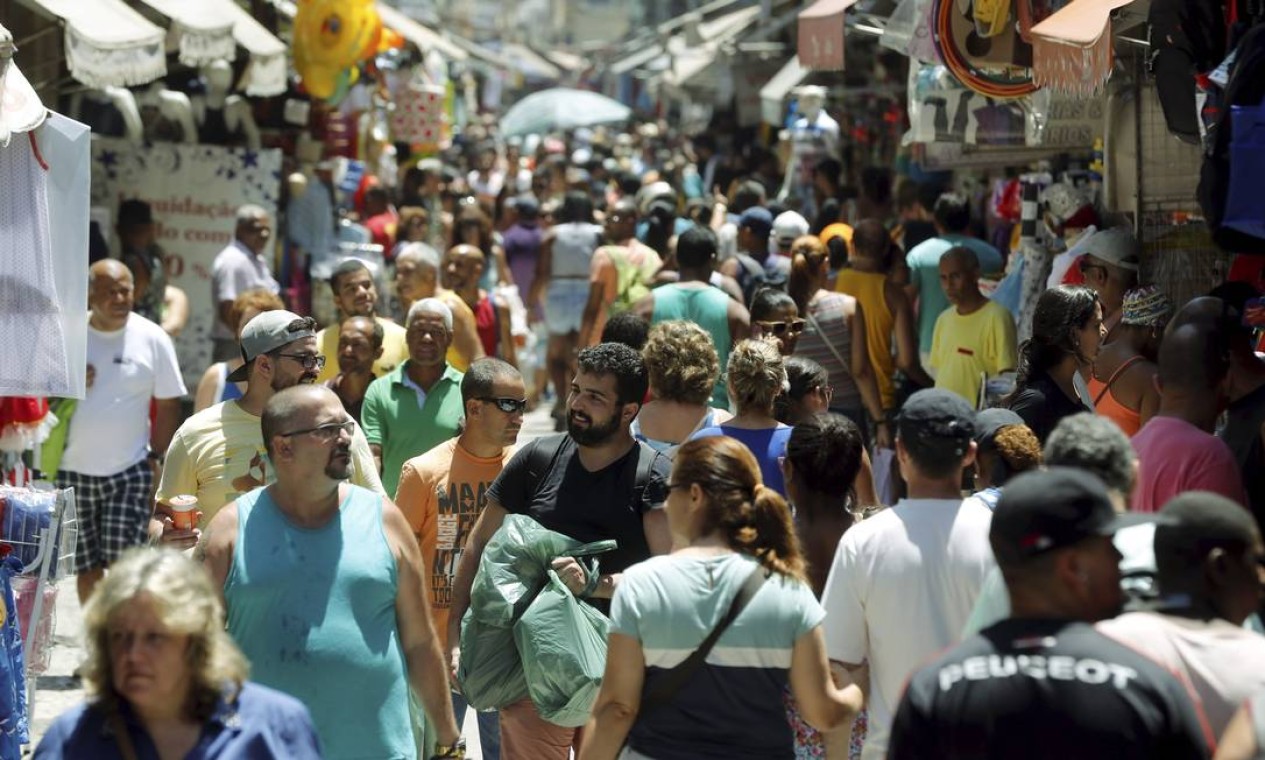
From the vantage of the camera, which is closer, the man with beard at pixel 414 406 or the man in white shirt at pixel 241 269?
the man with beard at pixel 414 406

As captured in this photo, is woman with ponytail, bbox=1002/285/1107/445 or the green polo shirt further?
the green polo shirt

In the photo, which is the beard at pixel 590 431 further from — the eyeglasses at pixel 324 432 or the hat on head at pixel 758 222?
the hat on head at pixel 758 222

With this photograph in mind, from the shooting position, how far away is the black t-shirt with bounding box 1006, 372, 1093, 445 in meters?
7.07

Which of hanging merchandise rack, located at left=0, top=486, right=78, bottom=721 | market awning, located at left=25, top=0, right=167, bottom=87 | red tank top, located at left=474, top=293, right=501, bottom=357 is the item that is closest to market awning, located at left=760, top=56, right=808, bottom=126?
red tank top, located at left=474, top=293, right=501, bottom=357

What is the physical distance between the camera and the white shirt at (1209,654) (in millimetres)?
3764

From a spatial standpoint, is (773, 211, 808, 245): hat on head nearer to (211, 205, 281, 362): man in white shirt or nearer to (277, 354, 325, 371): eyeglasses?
(211, 205, 281, 362): man in white shirt

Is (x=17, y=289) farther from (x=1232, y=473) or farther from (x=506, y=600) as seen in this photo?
(x=1232, y=473)

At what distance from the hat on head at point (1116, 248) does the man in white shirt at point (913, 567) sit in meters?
4.14

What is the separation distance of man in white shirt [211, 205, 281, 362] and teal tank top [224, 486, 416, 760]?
7216mm

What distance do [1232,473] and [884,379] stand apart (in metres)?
5.45

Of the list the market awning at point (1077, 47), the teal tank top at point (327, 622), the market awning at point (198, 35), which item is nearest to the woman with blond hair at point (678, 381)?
the market awning at point (1077, 47)

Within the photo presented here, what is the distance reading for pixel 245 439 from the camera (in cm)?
665

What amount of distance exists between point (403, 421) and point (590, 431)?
216 centimetres

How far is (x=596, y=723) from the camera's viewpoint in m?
4.71
